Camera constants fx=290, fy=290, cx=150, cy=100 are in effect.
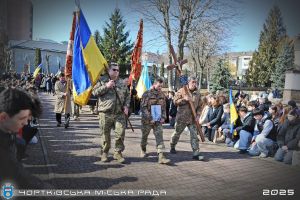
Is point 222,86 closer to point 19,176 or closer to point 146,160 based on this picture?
point 146,160

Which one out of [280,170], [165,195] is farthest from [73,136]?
[280,170]

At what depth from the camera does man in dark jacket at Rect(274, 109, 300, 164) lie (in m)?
6.96

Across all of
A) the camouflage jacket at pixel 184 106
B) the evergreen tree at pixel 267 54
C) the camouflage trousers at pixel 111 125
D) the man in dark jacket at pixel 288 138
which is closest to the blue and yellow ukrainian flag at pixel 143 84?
the camouflage jacket at pixel 184 106

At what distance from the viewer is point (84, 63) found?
6.79m

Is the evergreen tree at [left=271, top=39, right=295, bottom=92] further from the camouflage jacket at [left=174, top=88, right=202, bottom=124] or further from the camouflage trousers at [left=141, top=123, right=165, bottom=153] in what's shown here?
the camouflage trousers at [left=141, top=123, right=165, bottom=153]

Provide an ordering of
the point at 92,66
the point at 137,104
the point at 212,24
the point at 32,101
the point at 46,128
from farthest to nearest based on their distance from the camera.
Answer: the point at 212,24
the point at 137,104
the point at 46,128
the point at 92,66
the point at 32,101

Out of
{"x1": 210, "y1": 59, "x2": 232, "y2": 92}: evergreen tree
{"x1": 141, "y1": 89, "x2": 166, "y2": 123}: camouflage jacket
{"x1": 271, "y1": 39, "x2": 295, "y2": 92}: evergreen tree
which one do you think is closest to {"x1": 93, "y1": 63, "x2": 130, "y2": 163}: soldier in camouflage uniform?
{"x1": 141, "y1": 89, "x2": 166, "y2": 123}: camouflage jacket

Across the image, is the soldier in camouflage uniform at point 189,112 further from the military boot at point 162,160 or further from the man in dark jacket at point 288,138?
the man in dark jacket at point 288,138

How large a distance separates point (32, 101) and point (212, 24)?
61.2 feet

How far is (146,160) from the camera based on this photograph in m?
6.50

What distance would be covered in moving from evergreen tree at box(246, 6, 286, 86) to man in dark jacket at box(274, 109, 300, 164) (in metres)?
37.1

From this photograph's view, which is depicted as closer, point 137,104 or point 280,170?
point 280,170

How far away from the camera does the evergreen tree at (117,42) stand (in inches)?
1416

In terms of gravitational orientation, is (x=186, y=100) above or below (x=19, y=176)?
above
